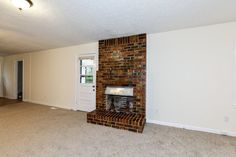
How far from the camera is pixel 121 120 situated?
3.39m

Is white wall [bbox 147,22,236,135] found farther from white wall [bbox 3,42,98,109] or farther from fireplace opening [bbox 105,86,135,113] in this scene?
white wall [bbox 3,42,98,109]

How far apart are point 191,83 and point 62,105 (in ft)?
15.0

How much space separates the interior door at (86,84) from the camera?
15.9 feet

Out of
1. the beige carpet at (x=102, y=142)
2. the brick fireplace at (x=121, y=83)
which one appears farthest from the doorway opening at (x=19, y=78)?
the brick fireplace at (x=121, y=83)

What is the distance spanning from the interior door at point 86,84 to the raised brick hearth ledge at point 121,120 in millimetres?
1115

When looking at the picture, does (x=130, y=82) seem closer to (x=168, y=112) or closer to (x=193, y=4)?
(x=168, y=112)

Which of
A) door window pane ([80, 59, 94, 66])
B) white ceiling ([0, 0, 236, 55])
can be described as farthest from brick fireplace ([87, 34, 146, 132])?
door window pane ([80, 59, 94, 66])

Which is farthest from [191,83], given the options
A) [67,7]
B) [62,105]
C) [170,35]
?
[62,105]

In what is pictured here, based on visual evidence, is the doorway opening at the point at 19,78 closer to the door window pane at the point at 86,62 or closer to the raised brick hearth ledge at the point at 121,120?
the door window pane at the point at 86,62

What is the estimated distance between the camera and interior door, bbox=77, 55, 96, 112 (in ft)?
15.9

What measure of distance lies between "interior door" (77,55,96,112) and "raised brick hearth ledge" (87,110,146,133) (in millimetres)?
1115

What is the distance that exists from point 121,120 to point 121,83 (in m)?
1.07

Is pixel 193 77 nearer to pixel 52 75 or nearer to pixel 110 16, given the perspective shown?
pixel 110 16

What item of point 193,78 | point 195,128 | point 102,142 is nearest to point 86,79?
point 102,142
